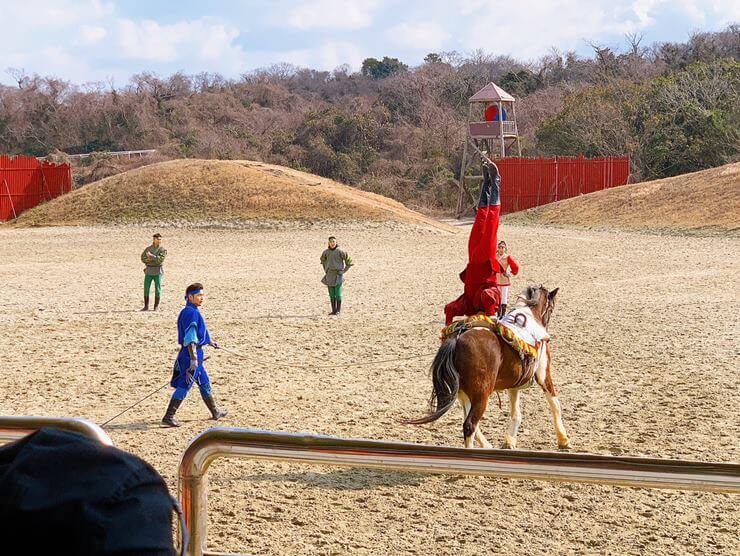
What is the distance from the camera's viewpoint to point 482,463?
2.67m

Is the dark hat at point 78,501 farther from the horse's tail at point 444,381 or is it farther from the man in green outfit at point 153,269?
the man in green outfit at point 153,269

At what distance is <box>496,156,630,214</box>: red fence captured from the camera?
164 ft

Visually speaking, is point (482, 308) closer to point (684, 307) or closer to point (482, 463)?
point (482, 463)

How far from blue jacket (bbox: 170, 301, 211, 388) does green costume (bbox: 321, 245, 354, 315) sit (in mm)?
7705

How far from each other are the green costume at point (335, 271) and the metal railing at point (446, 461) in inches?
593

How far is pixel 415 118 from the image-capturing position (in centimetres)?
7662

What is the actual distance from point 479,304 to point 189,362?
3100 mm

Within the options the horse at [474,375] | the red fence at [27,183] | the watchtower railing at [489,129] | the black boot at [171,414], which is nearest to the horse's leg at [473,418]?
the horse at [474,375]

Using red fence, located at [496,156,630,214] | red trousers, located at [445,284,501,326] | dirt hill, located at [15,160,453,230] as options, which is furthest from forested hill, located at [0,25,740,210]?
red trousers, located at [445,284,501,326]

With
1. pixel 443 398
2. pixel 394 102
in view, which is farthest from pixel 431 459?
pixel 394 102

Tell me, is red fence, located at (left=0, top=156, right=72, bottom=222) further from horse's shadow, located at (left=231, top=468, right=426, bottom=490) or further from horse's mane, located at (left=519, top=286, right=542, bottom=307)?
horse's shadow, located at (left=231, top=468, right=426, bottom=490)

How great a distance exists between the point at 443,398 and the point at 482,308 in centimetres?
198

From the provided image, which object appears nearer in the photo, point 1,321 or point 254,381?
point 254,381

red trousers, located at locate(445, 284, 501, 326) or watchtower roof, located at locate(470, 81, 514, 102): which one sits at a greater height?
watchtower roof, located at locate(470, 81, 514, 102)
